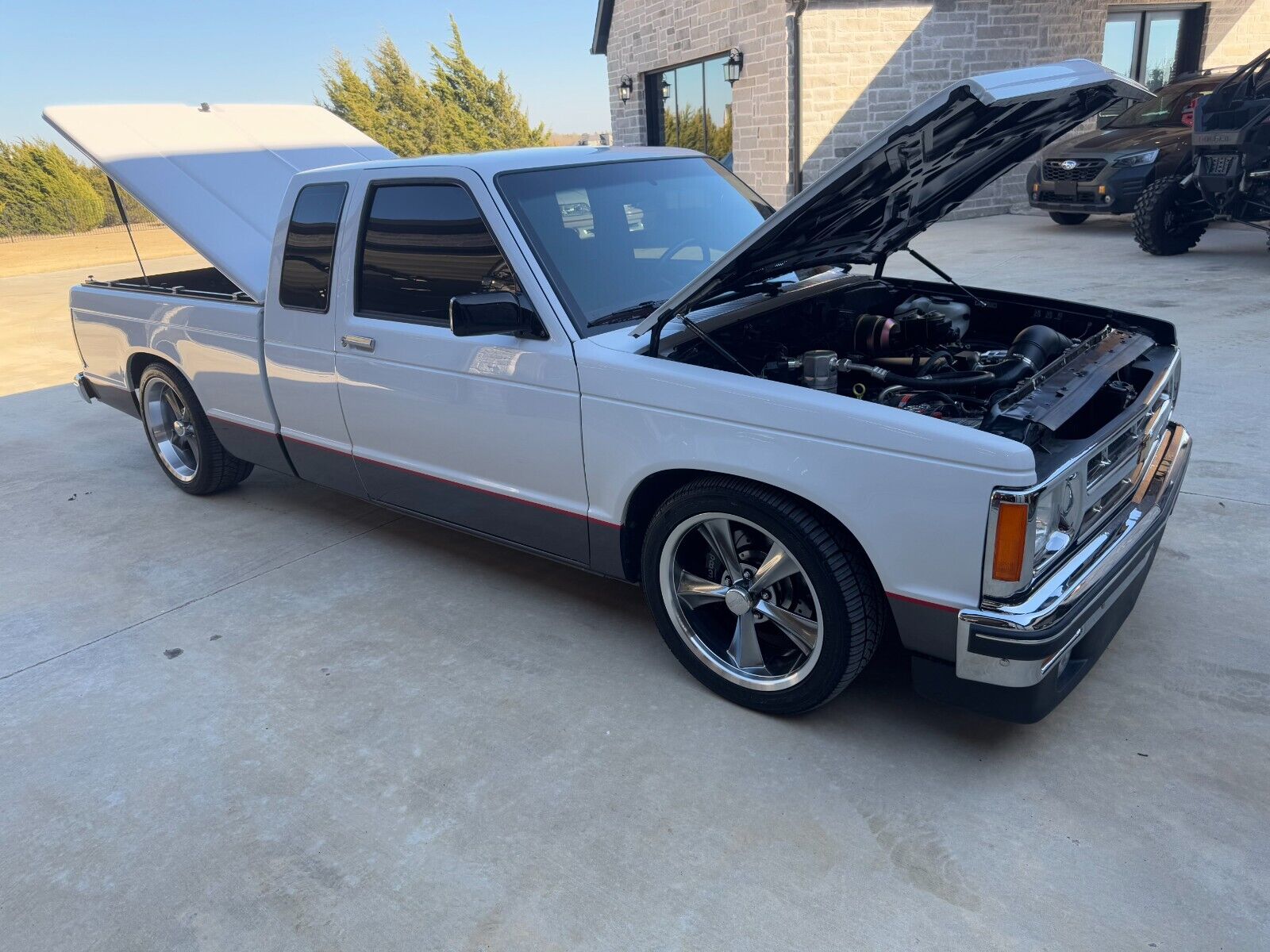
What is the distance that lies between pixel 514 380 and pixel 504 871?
5.58ft

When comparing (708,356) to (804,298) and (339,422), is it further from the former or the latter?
(339,422)

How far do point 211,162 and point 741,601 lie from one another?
13.2 ft

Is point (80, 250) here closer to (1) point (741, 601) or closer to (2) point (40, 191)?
(2) point (40, 191)

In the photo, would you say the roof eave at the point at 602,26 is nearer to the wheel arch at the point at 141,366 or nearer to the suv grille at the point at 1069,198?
the suv grille at the point at 1069,198

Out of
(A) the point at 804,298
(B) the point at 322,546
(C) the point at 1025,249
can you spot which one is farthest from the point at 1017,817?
(C) the point at 1025,249

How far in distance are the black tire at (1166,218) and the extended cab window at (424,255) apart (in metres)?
9.78

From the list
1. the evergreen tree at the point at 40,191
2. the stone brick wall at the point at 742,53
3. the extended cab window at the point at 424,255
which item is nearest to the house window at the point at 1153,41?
the stone brick wall at the point at 742,53

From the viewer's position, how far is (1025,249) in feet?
39.5

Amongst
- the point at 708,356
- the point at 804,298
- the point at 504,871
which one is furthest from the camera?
the point at 804,298

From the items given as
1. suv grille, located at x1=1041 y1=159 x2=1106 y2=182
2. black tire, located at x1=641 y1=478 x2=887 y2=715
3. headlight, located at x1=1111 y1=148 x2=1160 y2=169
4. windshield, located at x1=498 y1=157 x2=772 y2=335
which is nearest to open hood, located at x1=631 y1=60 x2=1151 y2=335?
windshield, located at x1=498 y1=157 x2=772 y2=335

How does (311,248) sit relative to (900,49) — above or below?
below

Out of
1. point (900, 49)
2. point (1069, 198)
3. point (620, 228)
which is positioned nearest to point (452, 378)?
point (620, 228)

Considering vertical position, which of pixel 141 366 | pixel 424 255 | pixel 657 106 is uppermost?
pixel 657 106

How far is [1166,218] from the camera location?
1058 centimetres
